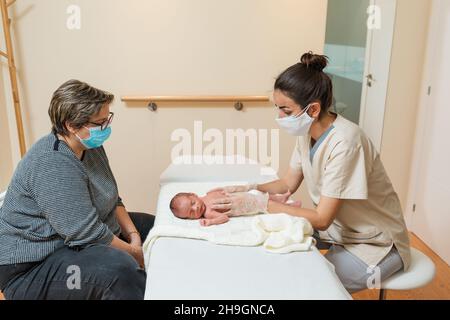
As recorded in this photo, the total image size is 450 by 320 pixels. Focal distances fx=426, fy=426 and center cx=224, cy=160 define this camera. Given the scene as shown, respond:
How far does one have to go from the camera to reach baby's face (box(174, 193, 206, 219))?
1523 millimetres

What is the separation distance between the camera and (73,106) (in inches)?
53.8

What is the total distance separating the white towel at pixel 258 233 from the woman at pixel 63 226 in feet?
0.49

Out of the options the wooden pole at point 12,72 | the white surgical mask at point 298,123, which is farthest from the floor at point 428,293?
the wooden pole at point 12,72

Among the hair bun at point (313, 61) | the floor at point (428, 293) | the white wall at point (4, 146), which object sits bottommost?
the floor at point (428, 293)

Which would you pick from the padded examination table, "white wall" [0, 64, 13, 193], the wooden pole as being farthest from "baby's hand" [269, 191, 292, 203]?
"white wall" [0, 64, 13, 193]

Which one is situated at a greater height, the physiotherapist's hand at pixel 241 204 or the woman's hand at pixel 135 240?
the physiotherapist's hand at pixel 241 204

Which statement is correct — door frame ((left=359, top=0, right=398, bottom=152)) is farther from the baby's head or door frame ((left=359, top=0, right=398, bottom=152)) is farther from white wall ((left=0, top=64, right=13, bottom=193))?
white wall ((left=0, top=64, right=13, bottom=193))

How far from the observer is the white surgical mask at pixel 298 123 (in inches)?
56.6

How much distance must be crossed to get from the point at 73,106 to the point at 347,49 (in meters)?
1.95

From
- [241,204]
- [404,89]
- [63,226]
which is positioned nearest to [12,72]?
[63,226]

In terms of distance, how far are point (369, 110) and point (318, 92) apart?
1.45 metres

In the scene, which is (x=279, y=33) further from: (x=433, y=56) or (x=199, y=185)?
(x=199, y=185)

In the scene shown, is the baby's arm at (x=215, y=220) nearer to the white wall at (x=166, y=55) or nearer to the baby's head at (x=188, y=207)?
the baby's head at (x=188, y=207)
